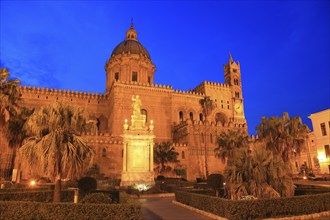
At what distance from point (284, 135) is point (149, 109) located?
25052 millimetres

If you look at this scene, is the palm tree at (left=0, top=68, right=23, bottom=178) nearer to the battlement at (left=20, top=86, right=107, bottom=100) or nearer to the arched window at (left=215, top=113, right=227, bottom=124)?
the battlement at (left=20, top=86, right=107, bottom=100)

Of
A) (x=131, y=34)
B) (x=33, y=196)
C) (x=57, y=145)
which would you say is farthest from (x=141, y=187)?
(x=131, y=34)

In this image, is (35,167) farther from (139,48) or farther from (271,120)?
(139,48)

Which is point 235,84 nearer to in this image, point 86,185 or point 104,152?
point 104,152

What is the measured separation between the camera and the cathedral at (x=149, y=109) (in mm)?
39531

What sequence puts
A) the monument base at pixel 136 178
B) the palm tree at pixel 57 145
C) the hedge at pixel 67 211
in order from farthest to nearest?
1. the monument base at pixel 136 178
2. the palm tree at pixel 57 145
3. the hedge at pixel 67 211

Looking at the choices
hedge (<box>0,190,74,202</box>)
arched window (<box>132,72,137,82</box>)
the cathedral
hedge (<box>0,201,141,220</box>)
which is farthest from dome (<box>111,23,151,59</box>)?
hedge (<box>0,201,141,220</box>)

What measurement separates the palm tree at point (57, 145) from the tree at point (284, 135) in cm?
2220

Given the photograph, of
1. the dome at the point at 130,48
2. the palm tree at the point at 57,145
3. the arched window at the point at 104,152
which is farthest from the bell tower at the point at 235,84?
the palm tree at the point at 57,145

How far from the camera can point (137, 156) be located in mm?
23969

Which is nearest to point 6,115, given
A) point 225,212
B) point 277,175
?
point 225,212

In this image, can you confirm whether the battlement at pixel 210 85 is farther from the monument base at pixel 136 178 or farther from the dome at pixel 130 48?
the monument base at pixel 136 178

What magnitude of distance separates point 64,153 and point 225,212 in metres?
7.63

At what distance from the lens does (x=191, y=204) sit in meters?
14.2
